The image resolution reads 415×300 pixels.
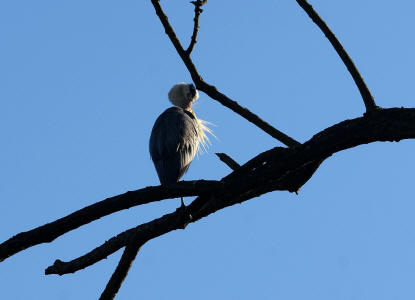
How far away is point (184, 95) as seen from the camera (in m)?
10.0

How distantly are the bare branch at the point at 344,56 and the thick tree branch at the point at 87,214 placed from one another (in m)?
0.84

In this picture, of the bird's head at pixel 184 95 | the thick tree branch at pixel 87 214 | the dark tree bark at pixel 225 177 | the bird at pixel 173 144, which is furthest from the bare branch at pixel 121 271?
the bird's head at pixel 184 95

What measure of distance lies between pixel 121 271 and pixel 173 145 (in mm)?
3708

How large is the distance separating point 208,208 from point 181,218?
165 mm

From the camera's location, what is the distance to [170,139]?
292 inches

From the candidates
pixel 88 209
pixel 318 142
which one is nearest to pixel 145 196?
pixel 88 209

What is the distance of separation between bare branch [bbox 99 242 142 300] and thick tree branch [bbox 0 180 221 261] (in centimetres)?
45

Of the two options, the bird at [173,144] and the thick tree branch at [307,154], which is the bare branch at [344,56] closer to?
the thick tree branch at [307,154]

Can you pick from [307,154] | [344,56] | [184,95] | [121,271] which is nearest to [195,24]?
[344,56]

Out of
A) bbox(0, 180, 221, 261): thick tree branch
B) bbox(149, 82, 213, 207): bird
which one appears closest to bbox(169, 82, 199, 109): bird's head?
bbox(149, 82, 213, 207): bird

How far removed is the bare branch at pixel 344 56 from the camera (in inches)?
127

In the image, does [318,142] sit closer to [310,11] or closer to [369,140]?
[369,140]

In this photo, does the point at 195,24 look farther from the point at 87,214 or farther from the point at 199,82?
the point at 87,214

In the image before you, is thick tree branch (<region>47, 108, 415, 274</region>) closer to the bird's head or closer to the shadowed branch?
the shadowed branch
